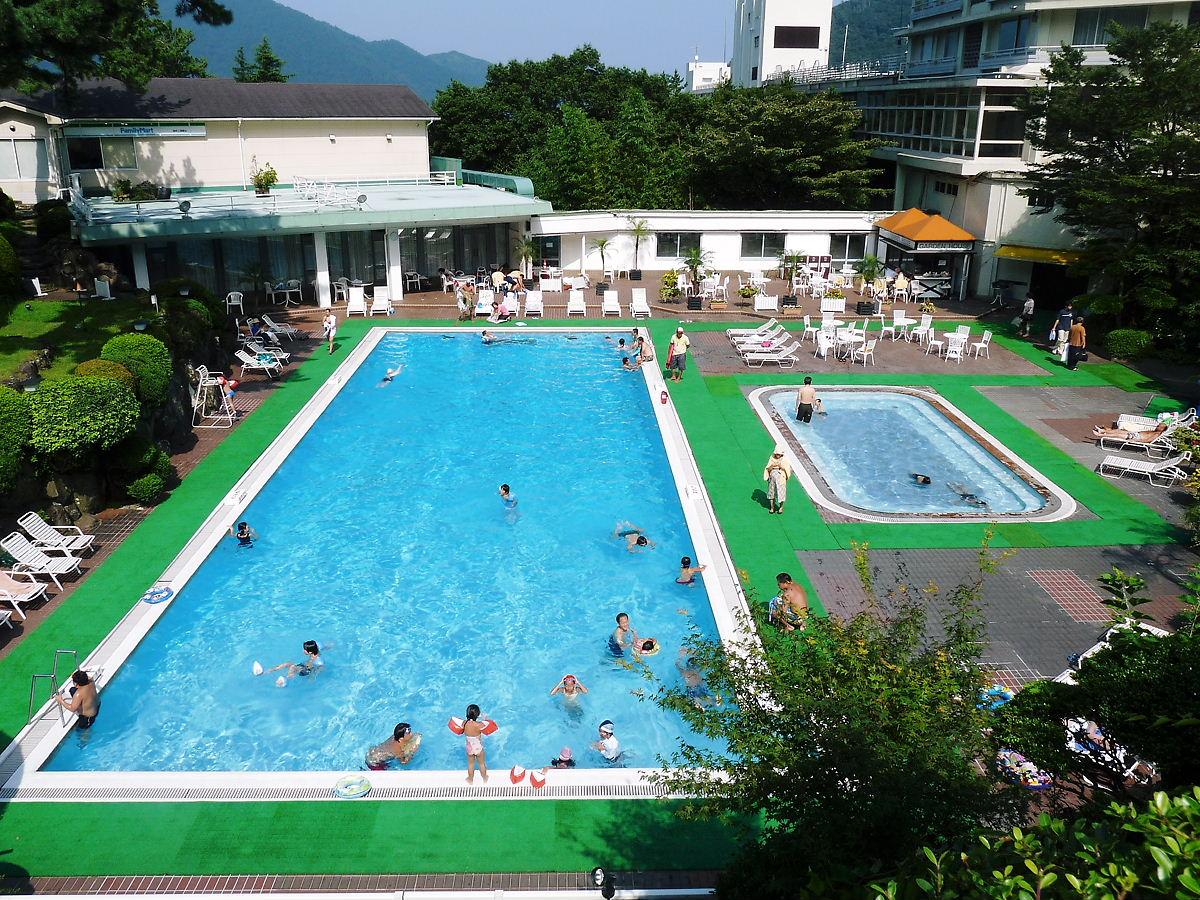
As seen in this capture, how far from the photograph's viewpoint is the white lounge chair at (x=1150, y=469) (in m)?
17.2

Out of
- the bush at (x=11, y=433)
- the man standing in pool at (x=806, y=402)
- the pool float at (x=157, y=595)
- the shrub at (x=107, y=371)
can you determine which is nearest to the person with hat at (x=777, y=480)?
the man standing in pool at (x=806, y=402)

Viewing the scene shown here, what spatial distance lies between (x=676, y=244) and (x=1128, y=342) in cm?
1683

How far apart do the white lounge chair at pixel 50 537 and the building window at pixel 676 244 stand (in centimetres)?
2583

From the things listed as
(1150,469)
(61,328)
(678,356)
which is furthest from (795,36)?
(61,328)

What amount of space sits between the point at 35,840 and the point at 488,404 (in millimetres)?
14922

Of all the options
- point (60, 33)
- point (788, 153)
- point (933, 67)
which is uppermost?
point (933, 67)

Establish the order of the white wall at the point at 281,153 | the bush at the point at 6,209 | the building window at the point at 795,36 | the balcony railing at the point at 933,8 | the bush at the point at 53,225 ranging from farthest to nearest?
the building window at the point at 795,36, the balcony railing at the point at 933,8, the white wall at the point at 281,153, the bush at the point at 6,209, the bush at the point at 53,225

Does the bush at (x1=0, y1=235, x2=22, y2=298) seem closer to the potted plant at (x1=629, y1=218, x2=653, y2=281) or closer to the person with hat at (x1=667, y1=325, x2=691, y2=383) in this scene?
the person with hat at (x1=667, y1=325, x2=691, y2=383)

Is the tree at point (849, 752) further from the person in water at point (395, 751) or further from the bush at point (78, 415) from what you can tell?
the bush at point (78, 415)

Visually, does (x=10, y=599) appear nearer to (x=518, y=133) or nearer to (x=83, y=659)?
Answer: (x=83, y=659)

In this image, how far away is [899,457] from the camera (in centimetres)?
1920

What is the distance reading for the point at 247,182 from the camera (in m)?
34.9

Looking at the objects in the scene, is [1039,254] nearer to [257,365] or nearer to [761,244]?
[761,244]

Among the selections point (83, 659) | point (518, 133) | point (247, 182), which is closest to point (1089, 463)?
point (83, 659)
